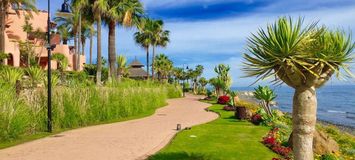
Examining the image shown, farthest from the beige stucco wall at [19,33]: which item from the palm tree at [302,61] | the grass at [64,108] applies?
the palm tree at [302,61]

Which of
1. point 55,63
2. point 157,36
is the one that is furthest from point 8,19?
point 157,36

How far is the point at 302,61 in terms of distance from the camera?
8.17m

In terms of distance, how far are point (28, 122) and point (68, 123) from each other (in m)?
2.83

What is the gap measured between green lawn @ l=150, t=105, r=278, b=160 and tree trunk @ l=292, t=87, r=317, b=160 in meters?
4.03

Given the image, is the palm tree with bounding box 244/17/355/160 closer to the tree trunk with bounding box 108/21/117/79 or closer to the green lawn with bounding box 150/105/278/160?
the green lawn with bounding box 150/105/278/160

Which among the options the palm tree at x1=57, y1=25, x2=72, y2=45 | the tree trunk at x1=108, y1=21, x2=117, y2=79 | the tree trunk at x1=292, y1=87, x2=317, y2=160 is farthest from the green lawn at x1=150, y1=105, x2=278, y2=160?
the palm tree at x1=57, y1=25, x2=72, y2=45

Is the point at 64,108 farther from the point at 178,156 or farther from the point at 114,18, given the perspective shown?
the point at 114,18

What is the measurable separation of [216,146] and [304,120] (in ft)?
20.2

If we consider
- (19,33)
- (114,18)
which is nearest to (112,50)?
(114,18)

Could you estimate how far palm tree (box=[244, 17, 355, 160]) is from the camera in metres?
8.12

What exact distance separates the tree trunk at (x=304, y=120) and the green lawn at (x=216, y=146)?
13.2 ft

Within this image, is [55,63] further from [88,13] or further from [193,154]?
[193,154]

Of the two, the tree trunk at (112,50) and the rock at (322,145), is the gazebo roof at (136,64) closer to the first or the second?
the tree trunk at (112,50)

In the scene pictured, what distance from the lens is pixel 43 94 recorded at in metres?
18.3
